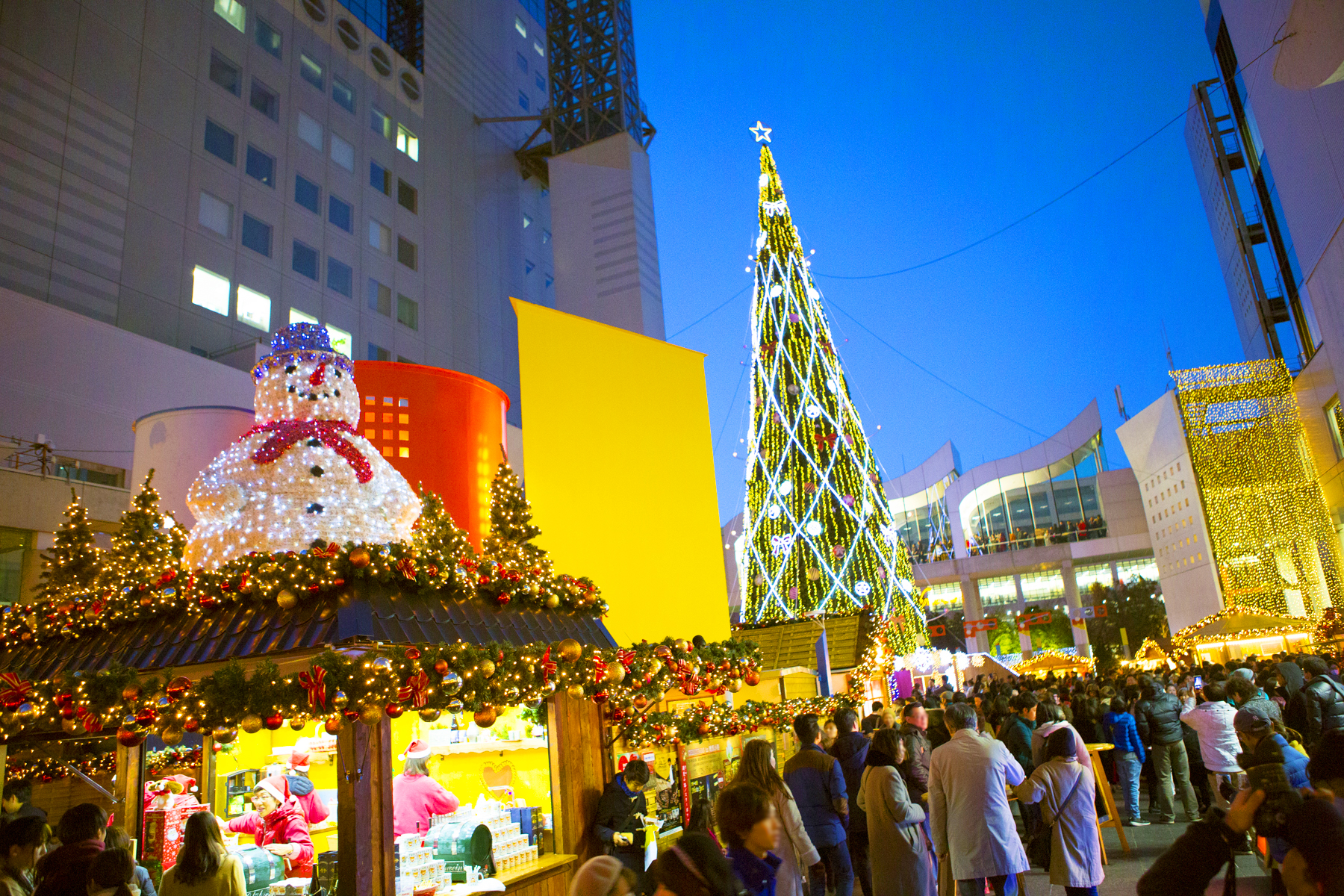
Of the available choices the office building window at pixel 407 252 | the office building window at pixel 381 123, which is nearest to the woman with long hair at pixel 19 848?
the office building window at pixel 407 252

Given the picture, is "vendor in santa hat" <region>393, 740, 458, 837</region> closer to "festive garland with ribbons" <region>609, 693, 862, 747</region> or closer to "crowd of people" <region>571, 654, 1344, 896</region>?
"crowd of people" <region>571, 654, 1344, 896</region>

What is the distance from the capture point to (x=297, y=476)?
692 cm

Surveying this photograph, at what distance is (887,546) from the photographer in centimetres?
1736

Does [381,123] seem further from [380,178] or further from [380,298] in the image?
[380,298]

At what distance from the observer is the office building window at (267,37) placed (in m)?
21.7

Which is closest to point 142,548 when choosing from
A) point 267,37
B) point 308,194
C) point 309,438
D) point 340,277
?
point 309,438

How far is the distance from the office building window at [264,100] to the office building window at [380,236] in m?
3.58

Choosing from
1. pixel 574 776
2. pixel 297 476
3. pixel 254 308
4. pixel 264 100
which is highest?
pixel 264 100

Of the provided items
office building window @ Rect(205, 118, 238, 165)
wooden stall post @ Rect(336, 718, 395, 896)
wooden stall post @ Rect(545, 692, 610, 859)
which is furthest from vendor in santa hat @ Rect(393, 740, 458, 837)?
office building window @ Rect(205, 118, 238, 165)

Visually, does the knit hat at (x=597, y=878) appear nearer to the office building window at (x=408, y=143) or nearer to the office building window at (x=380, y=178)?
the office building window at (x=380, y=178)

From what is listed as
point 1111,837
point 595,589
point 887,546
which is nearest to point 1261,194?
point 887,546

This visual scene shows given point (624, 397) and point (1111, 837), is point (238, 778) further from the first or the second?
point (1111, 837)

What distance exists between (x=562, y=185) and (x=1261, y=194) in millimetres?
21670

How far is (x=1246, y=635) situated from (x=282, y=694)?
915 inches
